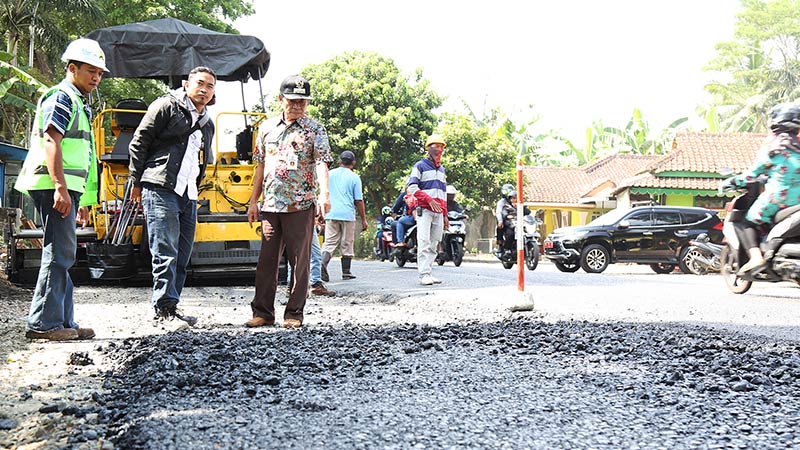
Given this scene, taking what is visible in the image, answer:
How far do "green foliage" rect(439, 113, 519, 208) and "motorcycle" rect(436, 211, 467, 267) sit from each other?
15.5 meters

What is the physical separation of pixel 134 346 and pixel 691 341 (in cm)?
352

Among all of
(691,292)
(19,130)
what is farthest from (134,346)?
(19,130)

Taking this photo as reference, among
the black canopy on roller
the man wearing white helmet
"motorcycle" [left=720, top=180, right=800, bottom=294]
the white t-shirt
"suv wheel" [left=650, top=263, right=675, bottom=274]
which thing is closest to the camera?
the man wearing white helmet

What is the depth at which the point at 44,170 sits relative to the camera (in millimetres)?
5250

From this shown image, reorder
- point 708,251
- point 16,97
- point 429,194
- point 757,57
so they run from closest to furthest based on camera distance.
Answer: point 429,194, point 708,251, point 16,97, point 757,57

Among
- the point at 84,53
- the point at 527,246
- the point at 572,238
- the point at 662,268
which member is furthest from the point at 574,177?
the point at 84,53

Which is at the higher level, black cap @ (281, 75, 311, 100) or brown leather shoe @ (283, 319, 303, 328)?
black cap @ (281, 75, 311, 100)

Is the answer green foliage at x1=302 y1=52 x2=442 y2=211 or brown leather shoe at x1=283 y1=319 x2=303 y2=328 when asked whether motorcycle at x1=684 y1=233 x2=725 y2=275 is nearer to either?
brown leather shoe at x1=283 y1=319 x2=303 y2=328

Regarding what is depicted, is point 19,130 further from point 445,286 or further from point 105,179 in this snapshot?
point 445,286

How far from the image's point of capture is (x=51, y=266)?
5246 millimetres

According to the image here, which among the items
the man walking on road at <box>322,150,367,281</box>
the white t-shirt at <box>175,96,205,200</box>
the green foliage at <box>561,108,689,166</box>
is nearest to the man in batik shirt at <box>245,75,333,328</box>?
the white t-shirt at <box>175,96,205,200</box>

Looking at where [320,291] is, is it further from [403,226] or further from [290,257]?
[403,226]

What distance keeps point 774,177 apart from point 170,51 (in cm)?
754

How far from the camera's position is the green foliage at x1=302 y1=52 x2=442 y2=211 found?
109 ft
